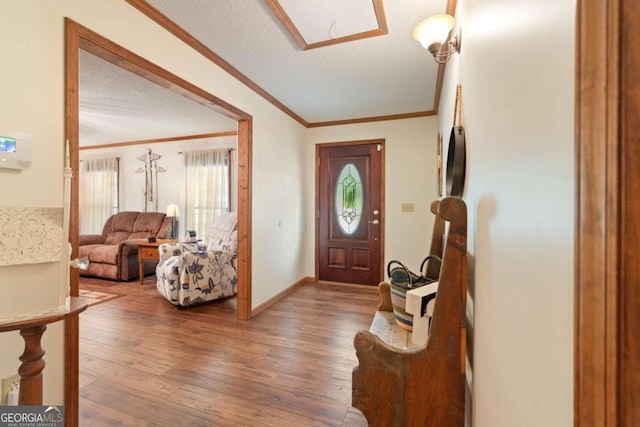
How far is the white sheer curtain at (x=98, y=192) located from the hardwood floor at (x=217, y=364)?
10.5 ft

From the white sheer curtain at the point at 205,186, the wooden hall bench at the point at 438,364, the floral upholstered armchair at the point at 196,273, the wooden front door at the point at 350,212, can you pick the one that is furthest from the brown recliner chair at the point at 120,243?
the wooden hall bench at the point at 438,364

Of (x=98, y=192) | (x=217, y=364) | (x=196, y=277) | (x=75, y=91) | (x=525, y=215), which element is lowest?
(x=217, y=364)

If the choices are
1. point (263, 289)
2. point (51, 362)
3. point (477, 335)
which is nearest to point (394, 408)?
point (477, 335)

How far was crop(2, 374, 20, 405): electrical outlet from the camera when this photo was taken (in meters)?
1.20

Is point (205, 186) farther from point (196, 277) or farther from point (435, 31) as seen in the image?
point (435, 31)

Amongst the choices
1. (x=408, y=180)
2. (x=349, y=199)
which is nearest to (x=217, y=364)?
(x=349, y=199)

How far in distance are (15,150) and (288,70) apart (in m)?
2.07

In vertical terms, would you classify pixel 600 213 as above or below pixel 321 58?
below

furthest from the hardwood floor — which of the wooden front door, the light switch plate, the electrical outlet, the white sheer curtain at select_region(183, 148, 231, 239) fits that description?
the white sheer curtain at select_region(183, 148, 231, 239)

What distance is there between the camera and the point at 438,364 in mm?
1083

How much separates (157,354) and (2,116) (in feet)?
6.09

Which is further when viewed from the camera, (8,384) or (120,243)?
(120,243)

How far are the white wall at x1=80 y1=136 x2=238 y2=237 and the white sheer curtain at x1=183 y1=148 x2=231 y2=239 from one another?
124mm

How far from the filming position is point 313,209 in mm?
4395
